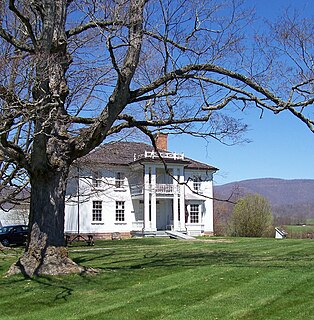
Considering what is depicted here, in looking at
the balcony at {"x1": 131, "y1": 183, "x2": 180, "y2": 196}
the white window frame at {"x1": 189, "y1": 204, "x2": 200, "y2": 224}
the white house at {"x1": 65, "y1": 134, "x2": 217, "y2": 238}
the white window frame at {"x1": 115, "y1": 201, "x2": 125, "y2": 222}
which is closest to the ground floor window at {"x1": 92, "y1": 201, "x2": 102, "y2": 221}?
the white house at {"x1": 65, "y1": 134, "x2": 217, "y2": 238}

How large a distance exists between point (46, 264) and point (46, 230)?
84 cm

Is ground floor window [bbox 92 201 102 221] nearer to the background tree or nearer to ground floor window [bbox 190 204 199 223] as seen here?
ground floor window [bbox 190 204 199 223]

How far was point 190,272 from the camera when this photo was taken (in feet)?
40.0

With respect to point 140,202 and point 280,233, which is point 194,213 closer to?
point 140,202

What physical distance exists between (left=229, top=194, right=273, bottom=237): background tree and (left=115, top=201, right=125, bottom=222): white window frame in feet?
31.6

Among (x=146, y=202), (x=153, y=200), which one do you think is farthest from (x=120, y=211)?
(x=153, y=200)

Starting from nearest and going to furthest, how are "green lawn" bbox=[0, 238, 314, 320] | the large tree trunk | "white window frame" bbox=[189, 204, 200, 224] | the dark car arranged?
"green lawn" bbox=[0, 238, 314, 320] → the large tree trunk → the dark car → "white window frame" bbox=[189, 204, 200, 224]

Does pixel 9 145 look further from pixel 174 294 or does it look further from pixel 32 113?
pixel 174 294

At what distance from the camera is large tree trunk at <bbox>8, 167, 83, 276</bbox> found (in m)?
12.2

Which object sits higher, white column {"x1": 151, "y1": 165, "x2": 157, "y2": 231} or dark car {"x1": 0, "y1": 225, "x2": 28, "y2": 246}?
white column {"x1": 151, "y1": 165, "x2": 157, "y2": 231}

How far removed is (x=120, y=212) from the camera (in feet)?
136

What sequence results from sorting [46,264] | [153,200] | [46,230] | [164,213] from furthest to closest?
1. [164,213]
2. [153,200]
3. [46,230]
4. [46,264]

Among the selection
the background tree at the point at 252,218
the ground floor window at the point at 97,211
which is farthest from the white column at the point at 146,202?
the background tree at the point at 252,218

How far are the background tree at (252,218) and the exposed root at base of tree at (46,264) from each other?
31.5m
